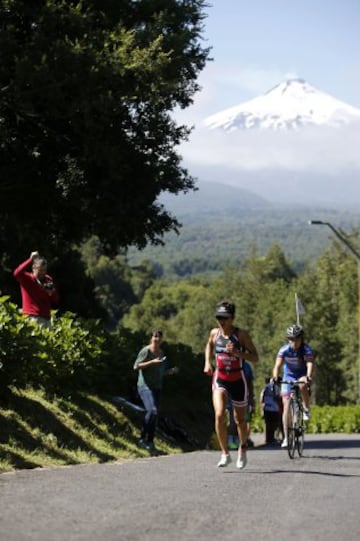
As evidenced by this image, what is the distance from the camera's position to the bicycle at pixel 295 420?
15.0m

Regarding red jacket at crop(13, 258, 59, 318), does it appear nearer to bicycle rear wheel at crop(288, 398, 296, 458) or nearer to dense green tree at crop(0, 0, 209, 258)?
bicycle rear wheel at crop(288, 398, 296, 458)

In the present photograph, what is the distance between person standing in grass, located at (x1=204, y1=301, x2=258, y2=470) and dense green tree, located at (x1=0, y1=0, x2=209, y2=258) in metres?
9.80

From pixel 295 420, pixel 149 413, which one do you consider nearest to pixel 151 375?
pixel 149 413

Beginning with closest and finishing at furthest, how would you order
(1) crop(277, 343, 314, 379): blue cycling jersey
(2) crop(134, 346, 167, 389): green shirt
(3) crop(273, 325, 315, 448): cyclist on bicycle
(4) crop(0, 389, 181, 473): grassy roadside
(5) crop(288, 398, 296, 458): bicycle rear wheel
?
(4) crop(0, 389, 181, 473): grassy roadside → (5) crop(288, 398, 296, 458): bicycle rear wheel → (3) crop(273, 325, 315, 448): cyclist on bicycle → (1) crop(277, 343, 314, 379): blue cycling jersey → (2) crop(134, 346, 167, 389): green shirt

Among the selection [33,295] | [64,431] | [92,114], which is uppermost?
[92,114]

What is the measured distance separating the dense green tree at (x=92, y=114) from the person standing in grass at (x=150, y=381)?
22.1ft

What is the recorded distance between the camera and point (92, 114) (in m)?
21.6

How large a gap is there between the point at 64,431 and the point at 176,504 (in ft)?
18.6

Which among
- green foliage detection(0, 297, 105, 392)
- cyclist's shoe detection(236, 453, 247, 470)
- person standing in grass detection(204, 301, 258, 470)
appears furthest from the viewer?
green foliage detection(0, 297, 105, 392)

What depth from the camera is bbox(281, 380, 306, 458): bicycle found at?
1499cm

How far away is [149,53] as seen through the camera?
2125cm

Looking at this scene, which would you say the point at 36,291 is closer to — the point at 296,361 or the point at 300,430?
the point at 296,361

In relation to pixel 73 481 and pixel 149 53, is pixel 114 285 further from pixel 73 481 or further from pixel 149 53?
pixel 73 481

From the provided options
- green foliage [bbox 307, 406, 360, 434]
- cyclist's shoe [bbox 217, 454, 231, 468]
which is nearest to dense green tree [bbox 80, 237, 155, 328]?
green foliage [bbox 307, 406, 360, 434]
